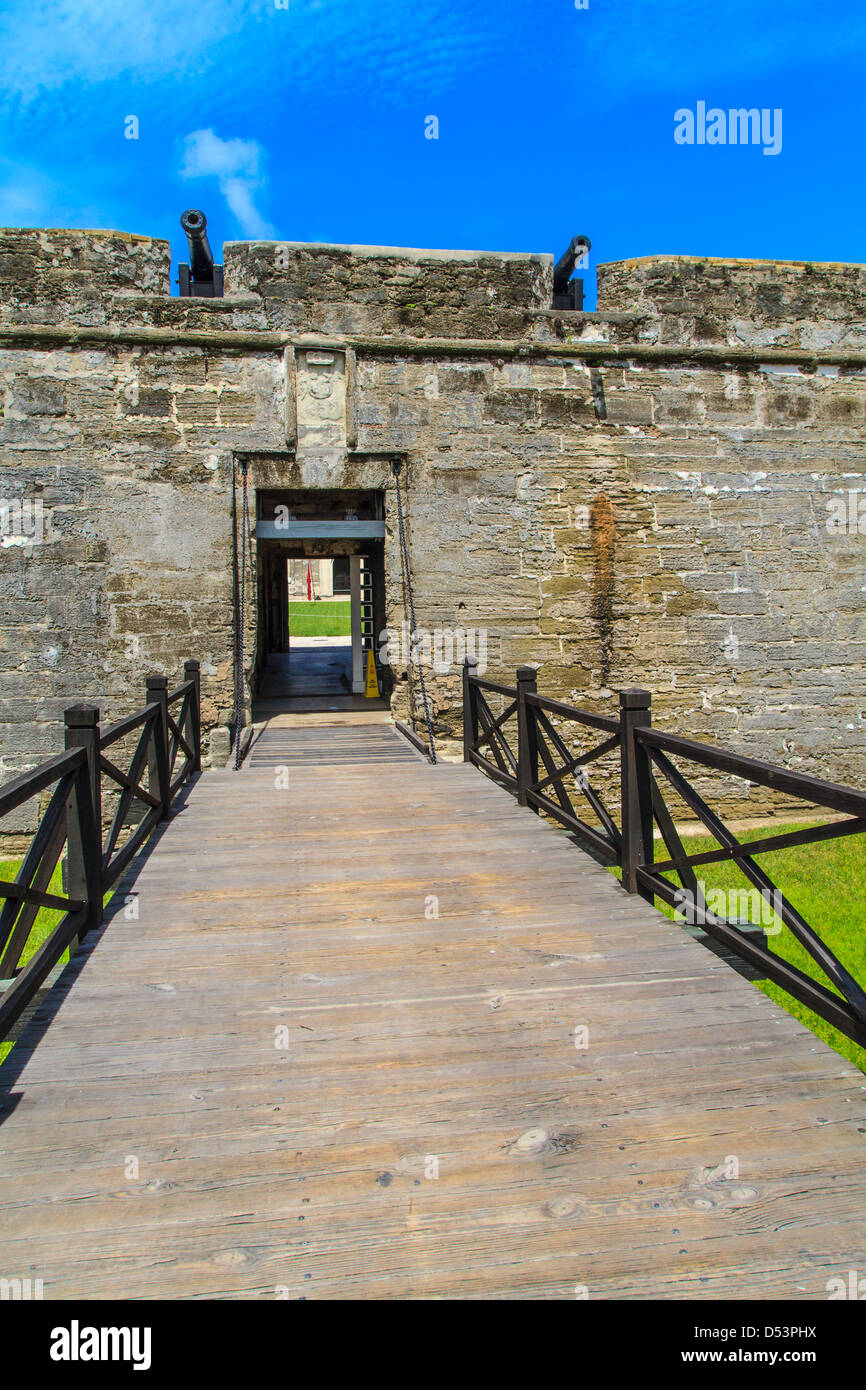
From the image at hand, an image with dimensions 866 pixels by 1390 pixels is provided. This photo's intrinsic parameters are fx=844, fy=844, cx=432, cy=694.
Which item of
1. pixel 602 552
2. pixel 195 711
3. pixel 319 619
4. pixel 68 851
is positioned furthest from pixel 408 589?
pixel 319 619

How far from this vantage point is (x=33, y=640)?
7.64m

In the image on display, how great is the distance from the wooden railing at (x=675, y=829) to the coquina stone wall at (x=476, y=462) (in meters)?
2.26

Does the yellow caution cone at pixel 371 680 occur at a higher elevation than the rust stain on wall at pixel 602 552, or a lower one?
lower

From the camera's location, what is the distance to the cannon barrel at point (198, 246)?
25.2 ft

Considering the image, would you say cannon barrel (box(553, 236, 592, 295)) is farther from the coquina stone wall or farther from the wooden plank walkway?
the wooden plank walkway

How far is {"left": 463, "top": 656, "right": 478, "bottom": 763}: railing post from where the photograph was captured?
25.2 feet

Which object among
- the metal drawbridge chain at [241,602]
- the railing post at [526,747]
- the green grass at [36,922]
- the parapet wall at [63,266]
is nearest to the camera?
the railing post at [526,747]

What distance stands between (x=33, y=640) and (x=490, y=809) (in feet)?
15.0

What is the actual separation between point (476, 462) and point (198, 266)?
354 centimetres

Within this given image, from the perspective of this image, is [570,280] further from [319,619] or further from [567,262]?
[319,619]

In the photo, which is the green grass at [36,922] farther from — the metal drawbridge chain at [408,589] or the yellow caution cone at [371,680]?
the yellow caution cone at [371,680]

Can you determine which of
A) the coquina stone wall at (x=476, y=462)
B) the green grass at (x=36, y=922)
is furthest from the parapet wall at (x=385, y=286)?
the green grass at (x=36, y=922)

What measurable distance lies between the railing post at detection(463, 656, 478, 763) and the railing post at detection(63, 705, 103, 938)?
13.4ft

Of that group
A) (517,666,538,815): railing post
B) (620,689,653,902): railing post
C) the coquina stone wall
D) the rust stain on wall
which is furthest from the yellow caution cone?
(620,689,653,902): railing post
